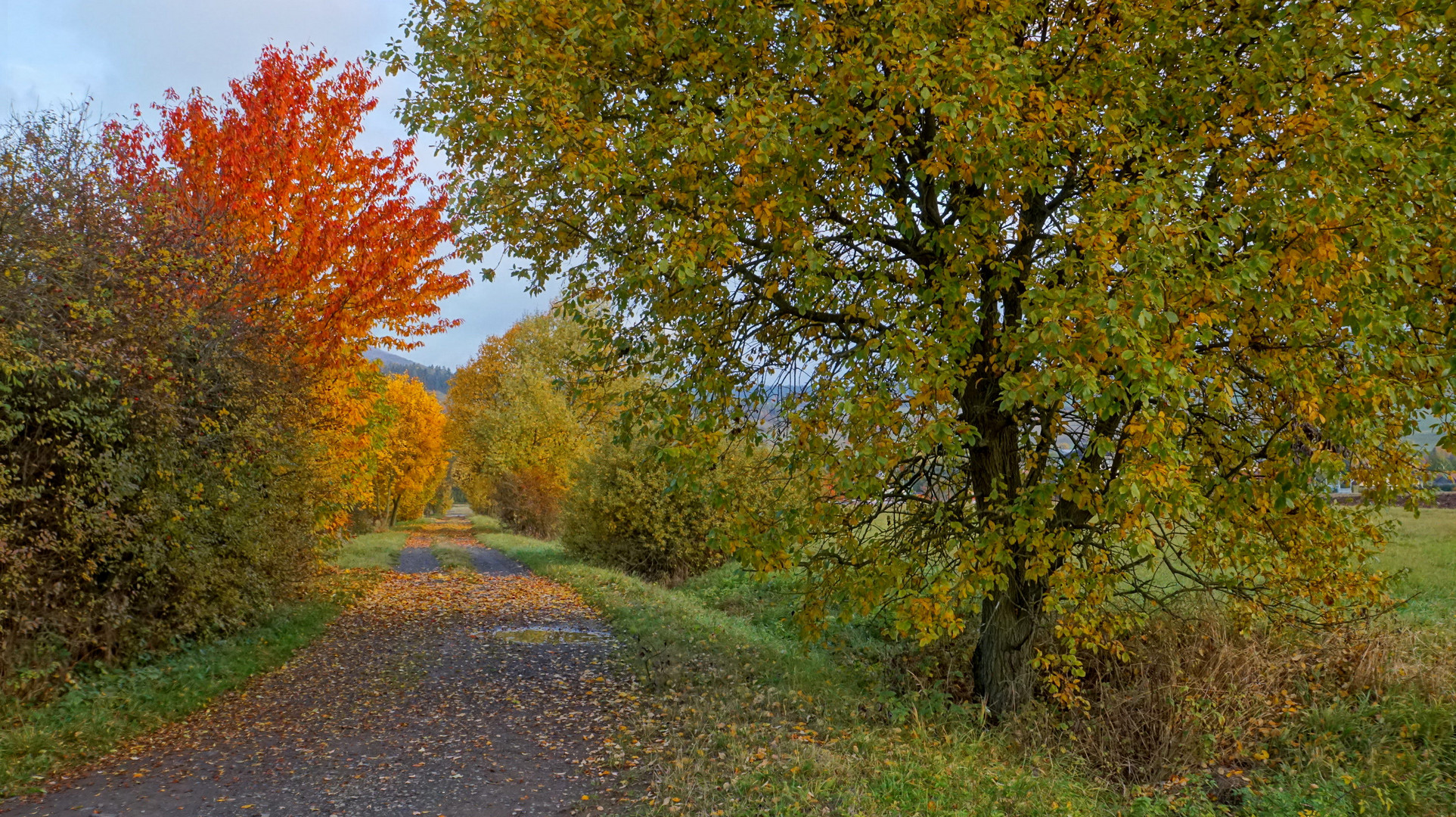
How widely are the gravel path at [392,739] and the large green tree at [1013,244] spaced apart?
278 cm

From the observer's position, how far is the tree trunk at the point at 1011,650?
798 cm

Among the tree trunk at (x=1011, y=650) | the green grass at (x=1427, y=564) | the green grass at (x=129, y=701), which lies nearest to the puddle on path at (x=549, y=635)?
the green grass at (x=129, y=701)

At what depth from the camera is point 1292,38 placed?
5629 mm

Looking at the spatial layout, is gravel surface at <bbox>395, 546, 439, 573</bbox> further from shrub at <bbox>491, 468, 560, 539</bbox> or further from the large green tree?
the large green tree

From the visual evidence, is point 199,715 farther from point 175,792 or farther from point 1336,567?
point 1336,567

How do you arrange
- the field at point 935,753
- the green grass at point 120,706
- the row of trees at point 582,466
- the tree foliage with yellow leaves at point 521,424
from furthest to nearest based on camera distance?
the tree foliage with yellow leaves at point 521,424 → the row of trees at point 582,466 → the green grass at point 120,706 → the field at point 935,753

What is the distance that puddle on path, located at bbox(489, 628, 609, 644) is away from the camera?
11.8 meters

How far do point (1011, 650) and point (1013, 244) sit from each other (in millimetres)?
3910

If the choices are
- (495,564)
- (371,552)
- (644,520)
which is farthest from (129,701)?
(371,552)

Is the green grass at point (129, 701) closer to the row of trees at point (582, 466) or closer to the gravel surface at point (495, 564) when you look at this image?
the row of trees at point (582, 466)

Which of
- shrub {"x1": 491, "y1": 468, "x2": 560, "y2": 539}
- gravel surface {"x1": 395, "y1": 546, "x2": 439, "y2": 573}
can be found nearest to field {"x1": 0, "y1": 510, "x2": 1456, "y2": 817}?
gravel surface {"x1": 395, "y1": 546, "x2": 439, "y2": 573}

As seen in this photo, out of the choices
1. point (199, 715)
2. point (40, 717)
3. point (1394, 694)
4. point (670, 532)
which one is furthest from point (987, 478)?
point (670, 532)

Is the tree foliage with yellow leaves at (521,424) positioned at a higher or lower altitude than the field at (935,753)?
higher

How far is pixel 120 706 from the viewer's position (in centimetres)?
760
